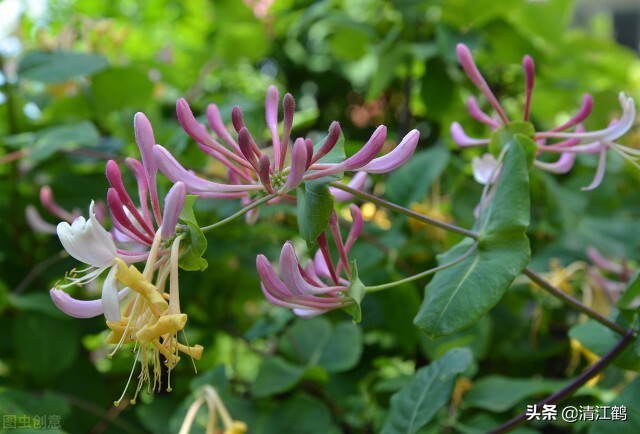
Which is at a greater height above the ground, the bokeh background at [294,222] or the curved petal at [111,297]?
the curved petal at [111,297]

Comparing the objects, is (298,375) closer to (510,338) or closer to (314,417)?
(314,417)

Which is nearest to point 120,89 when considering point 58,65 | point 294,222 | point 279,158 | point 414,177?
point 58,65

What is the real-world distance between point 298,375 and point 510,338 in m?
0.35

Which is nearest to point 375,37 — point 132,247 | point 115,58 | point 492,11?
point 492,11

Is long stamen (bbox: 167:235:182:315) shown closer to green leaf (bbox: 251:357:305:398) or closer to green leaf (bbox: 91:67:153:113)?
green leaf (bbox: 251:357:305:398)

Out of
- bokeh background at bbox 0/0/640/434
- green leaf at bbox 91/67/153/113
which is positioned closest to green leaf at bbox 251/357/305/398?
bokeh background at bbox 0/0/640/434

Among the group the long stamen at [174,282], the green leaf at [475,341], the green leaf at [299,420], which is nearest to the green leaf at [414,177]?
the green leaf at [475,341]

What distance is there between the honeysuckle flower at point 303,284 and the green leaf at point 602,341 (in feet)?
0.82

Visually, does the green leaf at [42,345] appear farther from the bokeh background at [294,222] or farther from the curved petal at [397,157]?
the curved petal at [397,157]

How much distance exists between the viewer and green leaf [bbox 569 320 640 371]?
60cm

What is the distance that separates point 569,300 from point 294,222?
1.91ft

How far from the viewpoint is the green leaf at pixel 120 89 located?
1.04 meters

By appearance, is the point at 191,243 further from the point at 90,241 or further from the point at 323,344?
the point at 323,344

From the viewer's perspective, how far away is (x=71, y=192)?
994mm
